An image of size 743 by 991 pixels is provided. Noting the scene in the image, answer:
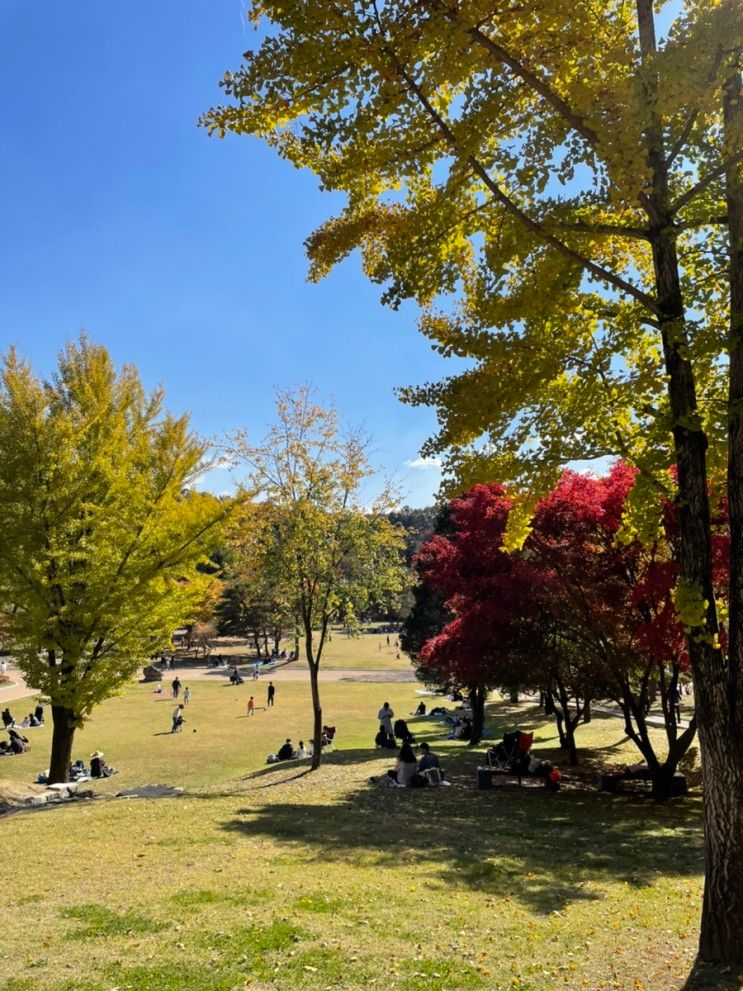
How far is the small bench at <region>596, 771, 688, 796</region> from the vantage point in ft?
45.8

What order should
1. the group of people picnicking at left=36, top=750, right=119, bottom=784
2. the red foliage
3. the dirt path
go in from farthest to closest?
1. the dirt path
2. the group of people picnicking at left=36, top=750, right=119, bottom=784
3. the red foliage

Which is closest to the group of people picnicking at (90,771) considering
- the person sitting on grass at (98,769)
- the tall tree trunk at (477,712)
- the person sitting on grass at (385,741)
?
the person sitting on grass at (98,769)

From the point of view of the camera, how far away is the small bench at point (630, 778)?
1397cm

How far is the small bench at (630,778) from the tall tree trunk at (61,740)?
11.4m

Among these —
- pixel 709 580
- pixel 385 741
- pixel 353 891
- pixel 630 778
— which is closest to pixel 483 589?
pixel 630 778

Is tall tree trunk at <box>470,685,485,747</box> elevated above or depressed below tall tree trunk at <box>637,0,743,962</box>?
below

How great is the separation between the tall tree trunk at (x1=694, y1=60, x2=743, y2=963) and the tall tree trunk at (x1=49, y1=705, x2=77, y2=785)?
12116 millimetres

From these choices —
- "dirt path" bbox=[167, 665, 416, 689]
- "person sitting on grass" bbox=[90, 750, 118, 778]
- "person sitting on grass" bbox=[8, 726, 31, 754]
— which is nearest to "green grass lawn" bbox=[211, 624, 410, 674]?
"dirt path" bbox=[167, 665, 416, 689]

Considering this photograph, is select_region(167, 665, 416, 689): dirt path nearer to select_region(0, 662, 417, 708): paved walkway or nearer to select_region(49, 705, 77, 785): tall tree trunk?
select_region(0, 662, 417, 708): paved walkway

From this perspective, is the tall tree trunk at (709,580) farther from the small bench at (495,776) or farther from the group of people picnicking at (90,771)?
the group of people picnicking at (90,771)

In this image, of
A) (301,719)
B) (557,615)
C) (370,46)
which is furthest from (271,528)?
(301,719)

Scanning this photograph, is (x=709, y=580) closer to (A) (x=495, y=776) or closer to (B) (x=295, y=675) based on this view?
(A) (x=495, y=776)

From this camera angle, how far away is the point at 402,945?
5445 mm

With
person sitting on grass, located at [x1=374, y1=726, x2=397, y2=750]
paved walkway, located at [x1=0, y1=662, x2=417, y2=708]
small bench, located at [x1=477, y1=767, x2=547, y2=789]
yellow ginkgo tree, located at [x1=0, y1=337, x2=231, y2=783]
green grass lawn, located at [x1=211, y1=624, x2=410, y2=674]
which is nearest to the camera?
yellow ginkgo tree, located at [x1=0, y1=337, x2=231, y2=783]
